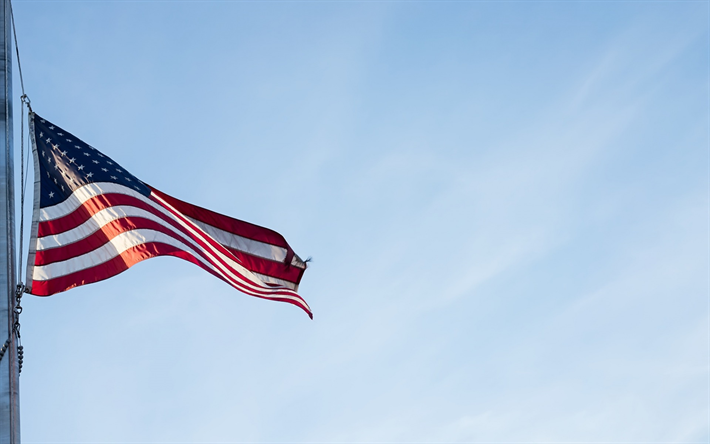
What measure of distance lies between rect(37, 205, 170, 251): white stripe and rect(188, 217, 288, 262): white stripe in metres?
1.75

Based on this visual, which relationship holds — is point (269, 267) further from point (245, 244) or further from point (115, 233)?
point (115, 233)

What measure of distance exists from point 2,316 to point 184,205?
19.0ft

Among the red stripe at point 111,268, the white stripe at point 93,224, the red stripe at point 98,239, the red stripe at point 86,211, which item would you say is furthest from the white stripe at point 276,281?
the red stripe at point 86,211

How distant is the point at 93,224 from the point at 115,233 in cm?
49

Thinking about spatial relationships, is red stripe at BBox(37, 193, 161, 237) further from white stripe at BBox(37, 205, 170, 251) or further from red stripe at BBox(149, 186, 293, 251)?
red stripe at BBox(149, 186, 293, 251)

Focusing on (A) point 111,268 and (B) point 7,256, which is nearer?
(B) point 7,256

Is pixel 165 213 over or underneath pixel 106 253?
over

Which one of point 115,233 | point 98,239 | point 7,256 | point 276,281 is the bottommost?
point 7,256

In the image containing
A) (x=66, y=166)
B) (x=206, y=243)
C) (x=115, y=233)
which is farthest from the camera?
(x=206, y=243)

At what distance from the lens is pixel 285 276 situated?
21.4 metres

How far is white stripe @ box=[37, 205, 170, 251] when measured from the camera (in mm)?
17000

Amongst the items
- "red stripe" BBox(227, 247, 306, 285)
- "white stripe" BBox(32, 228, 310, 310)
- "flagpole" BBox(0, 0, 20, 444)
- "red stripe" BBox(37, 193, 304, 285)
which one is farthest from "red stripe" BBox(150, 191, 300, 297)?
"flagpole" BBox(0, 0, 20, 444)

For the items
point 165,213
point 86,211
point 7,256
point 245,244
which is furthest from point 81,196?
point 245,244

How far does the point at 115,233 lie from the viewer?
18.2 metres
